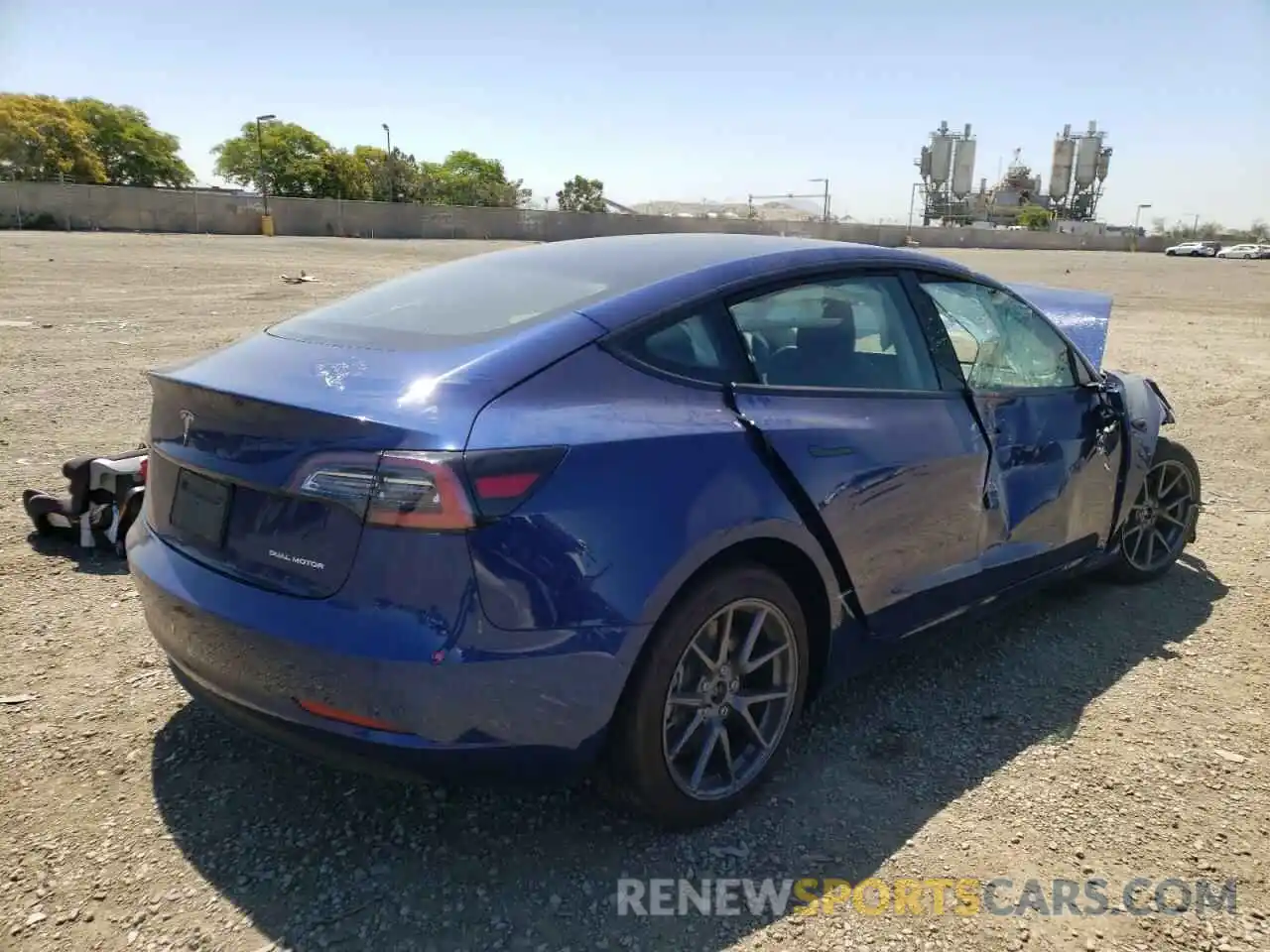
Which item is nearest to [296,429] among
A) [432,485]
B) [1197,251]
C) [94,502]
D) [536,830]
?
[432,485]

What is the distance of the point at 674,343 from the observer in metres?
2.61

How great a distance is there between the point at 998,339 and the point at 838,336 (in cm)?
97

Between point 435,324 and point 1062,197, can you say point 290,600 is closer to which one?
point 435,324

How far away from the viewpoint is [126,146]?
266ft

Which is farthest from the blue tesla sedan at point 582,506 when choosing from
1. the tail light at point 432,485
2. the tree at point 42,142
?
the tree at point 42,142

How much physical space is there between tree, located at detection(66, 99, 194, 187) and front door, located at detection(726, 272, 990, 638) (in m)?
90.3

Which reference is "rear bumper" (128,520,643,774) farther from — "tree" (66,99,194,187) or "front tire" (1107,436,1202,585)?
"tree" (66,99,194,187)

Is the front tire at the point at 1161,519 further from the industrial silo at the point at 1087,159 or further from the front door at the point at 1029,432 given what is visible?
the industrial silo at the point at 1087,159

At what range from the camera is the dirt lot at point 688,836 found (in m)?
2.32

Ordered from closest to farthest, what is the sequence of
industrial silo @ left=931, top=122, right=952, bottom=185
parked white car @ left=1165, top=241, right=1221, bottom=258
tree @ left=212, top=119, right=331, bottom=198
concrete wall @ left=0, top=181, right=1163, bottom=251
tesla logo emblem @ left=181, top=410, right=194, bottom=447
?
1. tesla logo emblem @ left=181, top=410, right=194, bottom=447
2. concrete wall @ left=0, top=181, right=1163, bottom=251
3. parked white car @ left=1165, top=241, right=1221, bottom=258
4. tree @ left=212, top=119, right=331, bottom=198
5. industrial silo @ left=931, top=122, right=952, bottom=185

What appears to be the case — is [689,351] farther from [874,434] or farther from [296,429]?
[296,429]

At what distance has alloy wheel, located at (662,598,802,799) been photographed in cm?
256

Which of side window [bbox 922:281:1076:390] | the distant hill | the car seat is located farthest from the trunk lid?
the distant hill

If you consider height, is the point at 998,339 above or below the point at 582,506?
above
